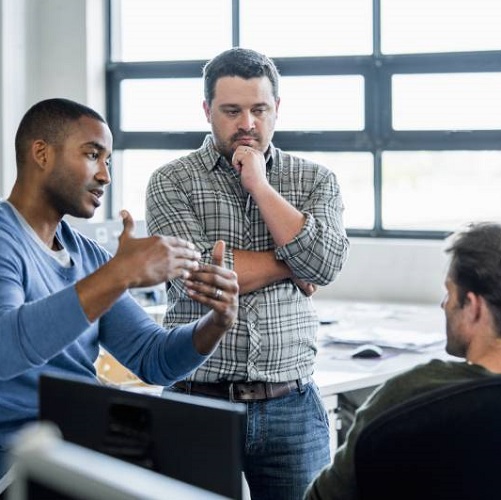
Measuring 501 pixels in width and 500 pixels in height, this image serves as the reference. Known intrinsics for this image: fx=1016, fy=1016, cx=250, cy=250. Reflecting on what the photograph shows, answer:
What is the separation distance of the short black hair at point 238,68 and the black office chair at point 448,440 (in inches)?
43.7

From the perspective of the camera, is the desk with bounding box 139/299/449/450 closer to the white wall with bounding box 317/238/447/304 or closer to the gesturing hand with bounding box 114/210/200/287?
the white wall with bounding box 317/238/447/304

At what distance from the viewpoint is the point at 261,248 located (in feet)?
7.86

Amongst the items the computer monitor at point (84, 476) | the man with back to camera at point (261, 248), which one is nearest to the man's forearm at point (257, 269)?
the man with back to camera at point (261, 248)

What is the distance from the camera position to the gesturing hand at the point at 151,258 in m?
1.76

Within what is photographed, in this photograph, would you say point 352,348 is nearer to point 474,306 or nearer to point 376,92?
point 474,306

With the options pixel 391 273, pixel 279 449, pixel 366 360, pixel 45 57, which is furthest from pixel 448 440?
pixel 45 57

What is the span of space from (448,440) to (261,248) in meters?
1.02

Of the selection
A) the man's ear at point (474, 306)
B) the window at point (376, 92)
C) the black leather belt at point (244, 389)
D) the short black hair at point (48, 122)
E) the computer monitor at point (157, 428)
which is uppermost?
the window at point (376, 92)

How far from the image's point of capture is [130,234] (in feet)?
5.97

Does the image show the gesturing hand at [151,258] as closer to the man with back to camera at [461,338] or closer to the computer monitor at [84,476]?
the man with back to camera at [461,338]

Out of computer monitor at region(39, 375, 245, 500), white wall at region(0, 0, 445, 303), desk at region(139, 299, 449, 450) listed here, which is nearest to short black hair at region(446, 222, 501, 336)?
desk at region(139, 299, 449, 450)

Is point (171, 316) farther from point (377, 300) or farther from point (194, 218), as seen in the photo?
point (377, 300)

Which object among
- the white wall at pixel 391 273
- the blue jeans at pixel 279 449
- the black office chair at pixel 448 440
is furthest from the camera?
the white wall at pixel 391 273

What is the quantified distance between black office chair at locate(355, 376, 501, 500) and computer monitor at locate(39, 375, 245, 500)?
34 cm
